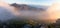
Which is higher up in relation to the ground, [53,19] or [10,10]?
[10,10]

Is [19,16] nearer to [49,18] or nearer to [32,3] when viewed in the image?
[32,3]

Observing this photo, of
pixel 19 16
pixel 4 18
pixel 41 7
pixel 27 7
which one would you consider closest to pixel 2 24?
pixel 4 18

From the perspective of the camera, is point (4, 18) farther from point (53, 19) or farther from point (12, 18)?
point (53, 19)

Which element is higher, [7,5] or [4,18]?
[7,5]

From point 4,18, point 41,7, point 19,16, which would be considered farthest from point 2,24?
point 41,7

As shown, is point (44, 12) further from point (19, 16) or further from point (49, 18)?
point (19, 16)

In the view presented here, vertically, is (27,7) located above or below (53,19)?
above

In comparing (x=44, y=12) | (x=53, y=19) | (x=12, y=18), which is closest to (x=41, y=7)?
(x=44, y=12)
